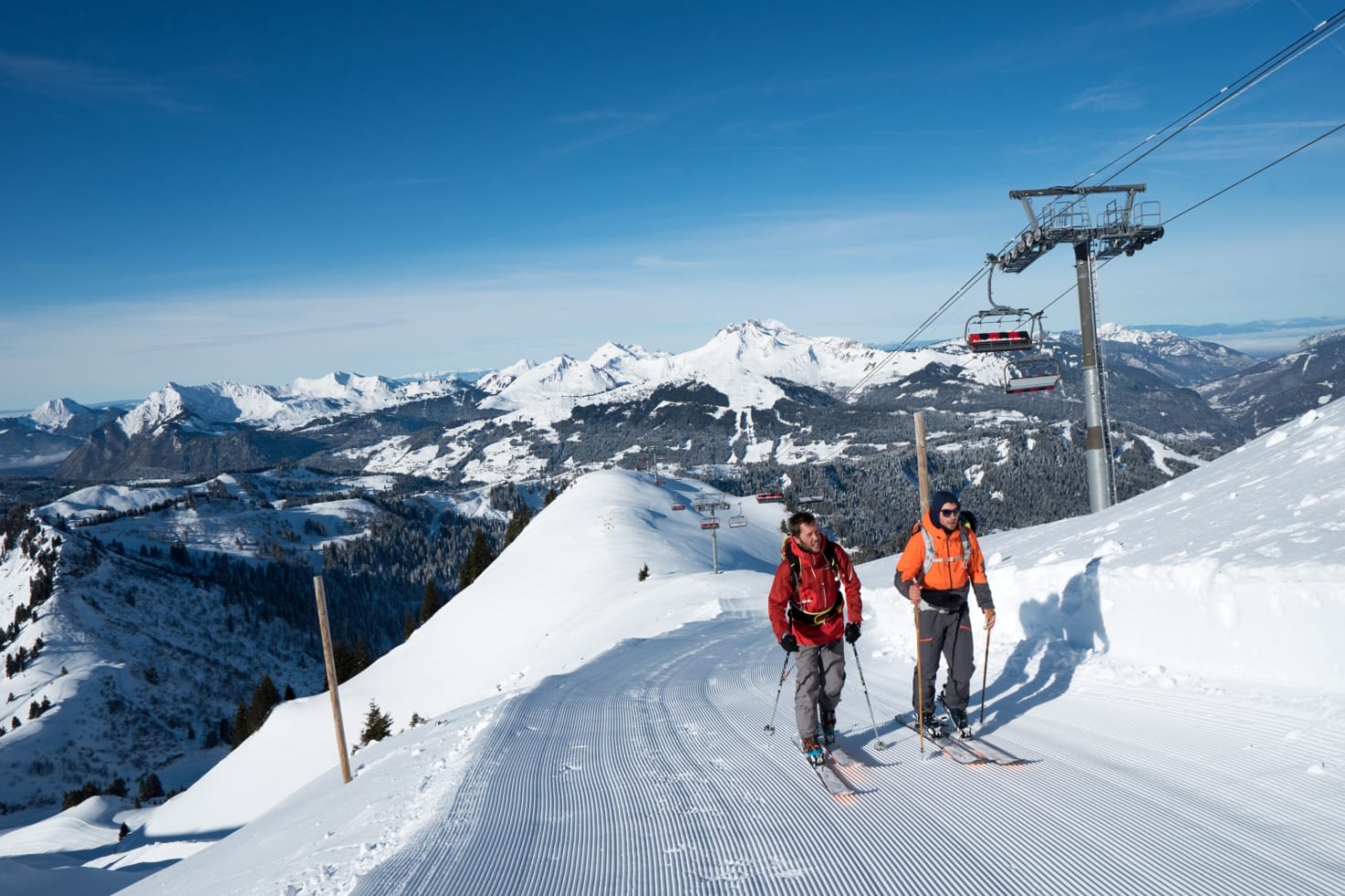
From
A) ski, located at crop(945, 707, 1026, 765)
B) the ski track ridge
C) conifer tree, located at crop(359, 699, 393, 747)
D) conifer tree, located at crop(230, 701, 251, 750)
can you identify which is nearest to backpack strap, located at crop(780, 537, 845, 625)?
the ski track ridge

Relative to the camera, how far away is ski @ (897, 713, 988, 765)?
684 cm

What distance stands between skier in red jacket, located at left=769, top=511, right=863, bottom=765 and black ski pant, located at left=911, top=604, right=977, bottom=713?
3.20 ft

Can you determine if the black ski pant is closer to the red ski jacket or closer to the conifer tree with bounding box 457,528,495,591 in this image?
the red ski jacket

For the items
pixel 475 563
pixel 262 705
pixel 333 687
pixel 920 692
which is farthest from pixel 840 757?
pixel 262 705

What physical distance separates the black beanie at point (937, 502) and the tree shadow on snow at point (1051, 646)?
243 centimetres

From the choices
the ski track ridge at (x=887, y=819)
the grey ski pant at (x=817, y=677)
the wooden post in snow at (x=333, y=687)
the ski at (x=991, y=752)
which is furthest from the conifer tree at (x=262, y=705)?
the ski at (x=991, y=752)

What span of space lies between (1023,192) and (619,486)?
86.8 metres

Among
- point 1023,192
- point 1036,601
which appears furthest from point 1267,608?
point 1023,192

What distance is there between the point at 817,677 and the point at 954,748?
143 cm

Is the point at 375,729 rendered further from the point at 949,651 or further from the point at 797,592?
the point at 949,651

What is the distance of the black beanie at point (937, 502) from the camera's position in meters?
7.60

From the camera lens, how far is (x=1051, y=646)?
34.9 ft

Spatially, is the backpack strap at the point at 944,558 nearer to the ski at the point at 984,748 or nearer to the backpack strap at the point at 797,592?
the backpack strap at the point at 797,592

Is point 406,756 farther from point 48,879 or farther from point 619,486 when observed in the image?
point 619,486
